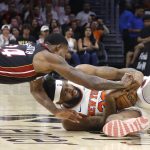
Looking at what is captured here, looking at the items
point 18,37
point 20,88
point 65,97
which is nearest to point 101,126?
point 65,97

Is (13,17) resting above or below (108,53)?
above

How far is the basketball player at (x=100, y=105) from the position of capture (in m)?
6.69

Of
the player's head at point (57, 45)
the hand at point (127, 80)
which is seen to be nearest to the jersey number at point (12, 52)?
the player's head at point (57, 45)

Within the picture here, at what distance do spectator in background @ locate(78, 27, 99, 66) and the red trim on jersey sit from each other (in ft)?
27.9

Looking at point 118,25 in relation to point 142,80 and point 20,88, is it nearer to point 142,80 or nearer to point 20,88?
point 20,88

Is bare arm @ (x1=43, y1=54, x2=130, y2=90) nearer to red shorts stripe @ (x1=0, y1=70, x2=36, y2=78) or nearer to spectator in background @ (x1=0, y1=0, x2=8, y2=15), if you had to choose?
red shorts stripe @ (x1=0, y1=70, x2=36, y2=78)

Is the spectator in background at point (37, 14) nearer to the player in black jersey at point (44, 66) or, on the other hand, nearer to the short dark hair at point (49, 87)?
the short dark hair at point (49, 87)

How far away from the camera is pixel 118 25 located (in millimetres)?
17875

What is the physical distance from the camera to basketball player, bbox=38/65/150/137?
669 centimetres

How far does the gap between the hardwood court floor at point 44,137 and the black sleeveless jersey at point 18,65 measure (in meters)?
0.62

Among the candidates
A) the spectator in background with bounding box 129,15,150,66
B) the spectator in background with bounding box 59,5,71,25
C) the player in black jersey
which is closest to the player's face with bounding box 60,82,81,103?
the player in black jersey

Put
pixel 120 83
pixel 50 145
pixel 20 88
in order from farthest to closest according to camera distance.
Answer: pixel 20 88, pixel 120 83, pixel 50 145

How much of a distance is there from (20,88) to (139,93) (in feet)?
19.8

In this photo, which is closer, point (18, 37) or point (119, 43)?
point (18, 37)
